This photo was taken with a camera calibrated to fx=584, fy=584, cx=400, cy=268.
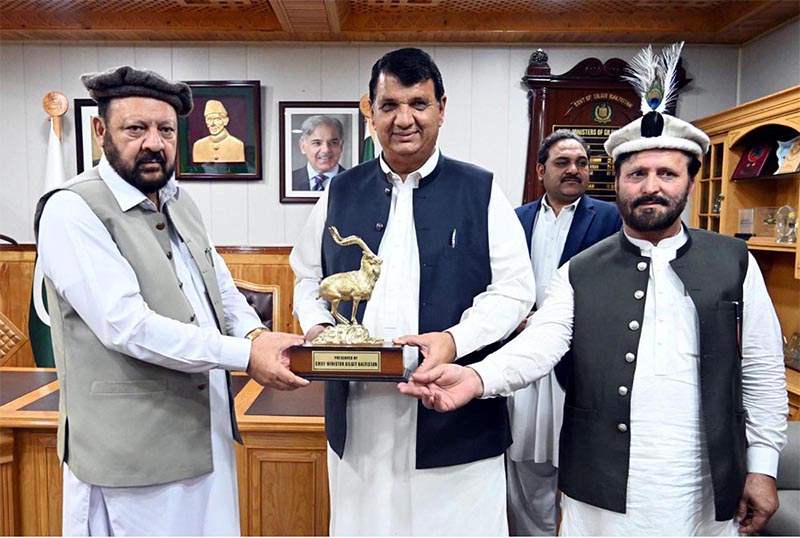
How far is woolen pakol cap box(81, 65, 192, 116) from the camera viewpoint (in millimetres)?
1397

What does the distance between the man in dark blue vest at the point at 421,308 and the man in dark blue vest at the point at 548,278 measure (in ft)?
2.94

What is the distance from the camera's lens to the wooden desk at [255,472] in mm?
2031

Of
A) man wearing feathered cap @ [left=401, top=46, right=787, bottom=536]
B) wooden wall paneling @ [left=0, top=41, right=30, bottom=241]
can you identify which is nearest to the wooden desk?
man wearing feathered cap @ [left=401, top=46, right=787, bottom=536]

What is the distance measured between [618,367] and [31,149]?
15.0ft

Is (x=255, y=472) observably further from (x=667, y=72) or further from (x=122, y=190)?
(x=667, y=72)

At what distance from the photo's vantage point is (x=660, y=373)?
137 centimetres

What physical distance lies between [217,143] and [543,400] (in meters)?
3.04

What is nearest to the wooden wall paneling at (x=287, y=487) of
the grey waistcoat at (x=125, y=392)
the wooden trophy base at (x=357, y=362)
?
the grey waistcoat at (x=125, y=392)

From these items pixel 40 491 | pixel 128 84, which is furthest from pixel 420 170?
pixel 40 491

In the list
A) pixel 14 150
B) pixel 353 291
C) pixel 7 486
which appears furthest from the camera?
pixel 14 150

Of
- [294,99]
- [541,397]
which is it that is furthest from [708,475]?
[294,99]

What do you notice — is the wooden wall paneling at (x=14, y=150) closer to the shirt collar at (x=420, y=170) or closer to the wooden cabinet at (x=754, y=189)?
the shirt collar at (x=420, y=170)

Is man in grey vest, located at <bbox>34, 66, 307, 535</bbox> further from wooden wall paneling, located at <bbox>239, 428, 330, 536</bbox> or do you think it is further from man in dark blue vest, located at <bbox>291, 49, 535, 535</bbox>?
wooden wall paneling, located at <bbox>239, 428, 330, 536</bbox>

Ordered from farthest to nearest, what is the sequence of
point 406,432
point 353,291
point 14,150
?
point 14,150, point 406,432, point 353,291
